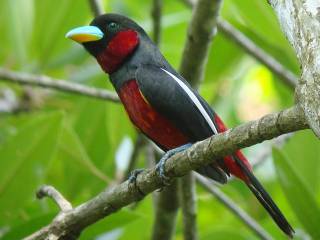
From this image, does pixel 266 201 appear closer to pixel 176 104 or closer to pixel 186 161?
pixel 176 104

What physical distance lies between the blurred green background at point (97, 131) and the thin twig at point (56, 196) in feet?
0.55

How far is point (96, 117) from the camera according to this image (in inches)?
161

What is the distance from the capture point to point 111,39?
11.9 ft

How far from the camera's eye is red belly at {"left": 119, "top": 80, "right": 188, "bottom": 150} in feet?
10.6

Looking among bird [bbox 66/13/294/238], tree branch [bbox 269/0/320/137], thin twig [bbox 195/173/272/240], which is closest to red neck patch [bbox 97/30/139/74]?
bird [bbox 66/13/294/238]

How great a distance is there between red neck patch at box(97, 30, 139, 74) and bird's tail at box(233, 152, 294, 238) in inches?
28.4

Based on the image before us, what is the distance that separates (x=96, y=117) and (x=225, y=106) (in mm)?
860

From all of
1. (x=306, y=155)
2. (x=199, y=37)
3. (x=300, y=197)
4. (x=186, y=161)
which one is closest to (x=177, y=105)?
(x=199, y=37)

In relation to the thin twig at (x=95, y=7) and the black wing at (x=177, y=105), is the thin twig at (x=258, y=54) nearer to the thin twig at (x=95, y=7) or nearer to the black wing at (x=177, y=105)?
the thin twig at (x=95, y=7)

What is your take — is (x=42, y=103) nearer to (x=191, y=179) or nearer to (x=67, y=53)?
(x=67, y=53)

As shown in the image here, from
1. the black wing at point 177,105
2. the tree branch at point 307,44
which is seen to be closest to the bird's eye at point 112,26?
the black wing at point 177,105

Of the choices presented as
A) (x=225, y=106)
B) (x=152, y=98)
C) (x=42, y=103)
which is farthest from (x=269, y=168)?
(x=152, y=98)

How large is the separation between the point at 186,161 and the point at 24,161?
126cm

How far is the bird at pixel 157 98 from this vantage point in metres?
3.11
